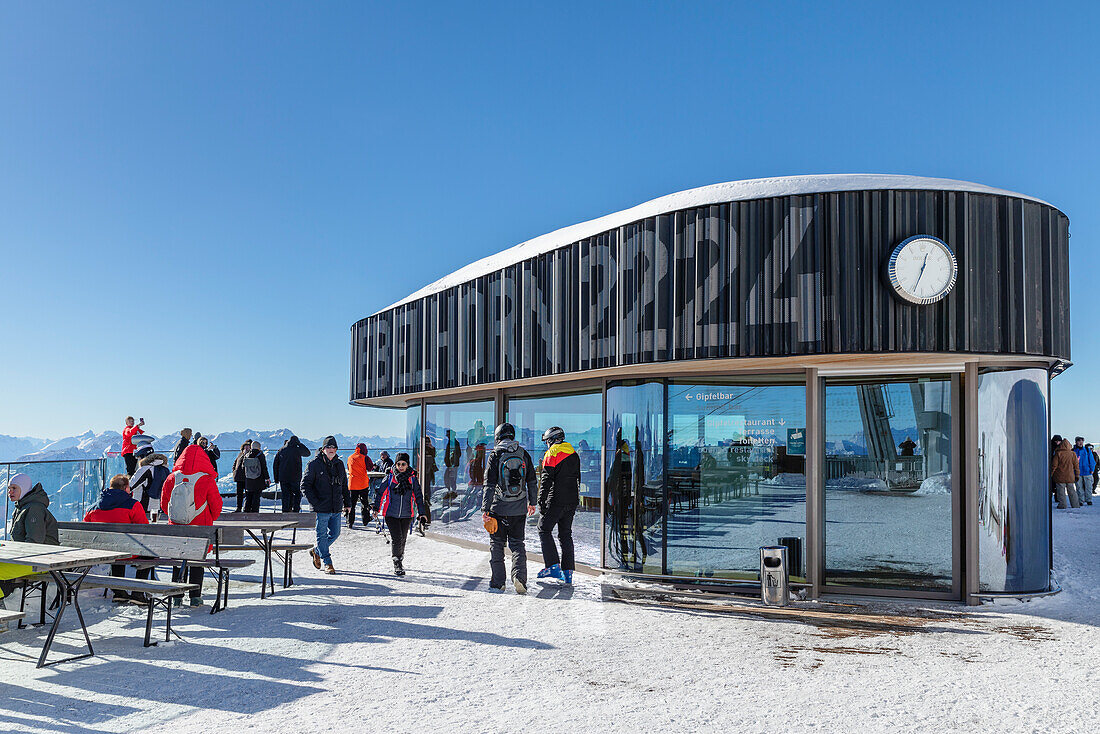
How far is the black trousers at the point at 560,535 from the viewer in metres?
9.80

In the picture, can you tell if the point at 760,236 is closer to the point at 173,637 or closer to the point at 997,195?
the point at 997,195

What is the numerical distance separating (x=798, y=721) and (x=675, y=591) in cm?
450

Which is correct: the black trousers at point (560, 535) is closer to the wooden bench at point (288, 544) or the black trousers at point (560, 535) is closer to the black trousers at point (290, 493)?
the wooden bench at point (288, 544)

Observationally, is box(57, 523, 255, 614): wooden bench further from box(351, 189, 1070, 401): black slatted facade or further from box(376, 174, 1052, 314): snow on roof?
box(376, 174, 1052, 314): snow on roof

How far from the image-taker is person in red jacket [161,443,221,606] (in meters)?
8.46

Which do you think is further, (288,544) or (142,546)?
(288,544)

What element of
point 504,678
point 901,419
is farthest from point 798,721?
point 901,419

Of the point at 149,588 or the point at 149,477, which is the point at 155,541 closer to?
the point at 149,588

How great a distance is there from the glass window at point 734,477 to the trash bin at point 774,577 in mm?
558

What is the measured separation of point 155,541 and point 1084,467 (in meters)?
21.8

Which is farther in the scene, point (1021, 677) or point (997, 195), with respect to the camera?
point (997, 195)

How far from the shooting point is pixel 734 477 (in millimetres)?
9305

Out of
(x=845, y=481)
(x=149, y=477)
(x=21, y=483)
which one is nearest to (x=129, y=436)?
(x=149, y=477)

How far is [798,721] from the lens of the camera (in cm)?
489
